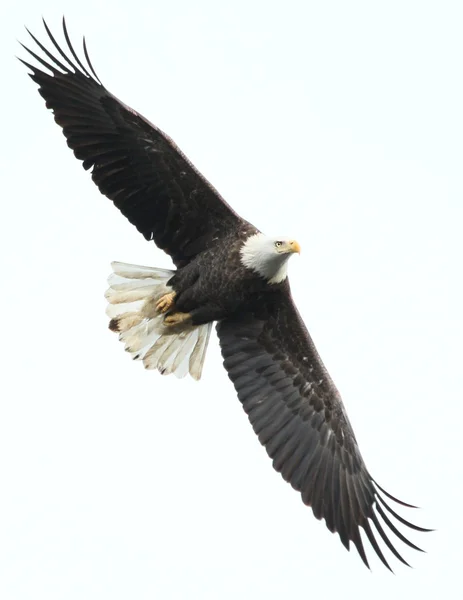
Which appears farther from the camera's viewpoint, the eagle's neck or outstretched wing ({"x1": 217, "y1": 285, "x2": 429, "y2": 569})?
outstretched wing ({"x1": 217, "y1": 285, "x2": 429, "y2": 569})

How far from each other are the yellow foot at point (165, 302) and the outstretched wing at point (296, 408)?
21.6 inches

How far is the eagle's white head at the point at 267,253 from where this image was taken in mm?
10953

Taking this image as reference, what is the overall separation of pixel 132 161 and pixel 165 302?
1.22m

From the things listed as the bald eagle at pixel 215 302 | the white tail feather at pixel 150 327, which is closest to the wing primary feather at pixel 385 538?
the bald eagle at pixel 215 302

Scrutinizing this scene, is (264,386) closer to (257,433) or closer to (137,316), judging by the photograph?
(257,433)

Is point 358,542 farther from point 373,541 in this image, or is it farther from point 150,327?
point 150,327

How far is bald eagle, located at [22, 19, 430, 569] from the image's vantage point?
436 inches

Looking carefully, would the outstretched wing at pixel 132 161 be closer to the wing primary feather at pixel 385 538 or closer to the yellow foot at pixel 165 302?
the yellow foot at pixel 165 302

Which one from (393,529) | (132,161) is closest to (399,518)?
(393,529)

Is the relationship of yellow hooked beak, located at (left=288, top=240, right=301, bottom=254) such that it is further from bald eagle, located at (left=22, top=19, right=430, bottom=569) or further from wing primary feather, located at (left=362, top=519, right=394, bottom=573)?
wing primary feather, located at (left=362, top=519, right=394, bottom=573)

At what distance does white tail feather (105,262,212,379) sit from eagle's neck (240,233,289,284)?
848 millimetres

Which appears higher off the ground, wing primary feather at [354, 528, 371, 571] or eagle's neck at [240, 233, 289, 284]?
eagle's neck at [240, 233, 289, 284]

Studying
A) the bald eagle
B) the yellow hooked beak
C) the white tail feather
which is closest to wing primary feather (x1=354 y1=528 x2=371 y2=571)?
the bald eagle

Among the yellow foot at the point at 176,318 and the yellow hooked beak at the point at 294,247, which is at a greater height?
the yellow hooked beak at the point at 294,247
